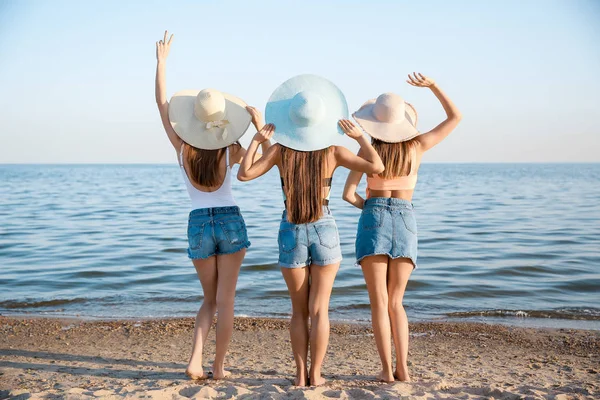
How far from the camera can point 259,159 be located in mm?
3840

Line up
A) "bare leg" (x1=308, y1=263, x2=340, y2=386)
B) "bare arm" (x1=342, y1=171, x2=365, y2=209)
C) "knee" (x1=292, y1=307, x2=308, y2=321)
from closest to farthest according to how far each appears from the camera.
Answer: "bare leg" (x1=308, y1=263, x2=340, y2=386) < "knee" (x1=292, y1=307, x2=308, y2=321) < "bare arm" (x1=342, y1=171, x2=365, y2=209)

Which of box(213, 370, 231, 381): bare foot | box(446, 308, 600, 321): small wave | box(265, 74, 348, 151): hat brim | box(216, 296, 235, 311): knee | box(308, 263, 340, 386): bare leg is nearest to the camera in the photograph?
box(265, 74, 348, 151): hat brim

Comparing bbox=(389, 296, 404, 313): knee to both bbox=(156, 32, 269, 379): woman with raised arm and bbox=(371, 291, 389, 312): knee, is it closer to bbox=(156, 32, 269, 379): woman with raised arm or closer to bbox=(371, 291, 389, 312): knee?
bbox=(371, 291, 389, 312): knee

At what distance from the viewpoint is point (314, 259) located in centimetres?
380

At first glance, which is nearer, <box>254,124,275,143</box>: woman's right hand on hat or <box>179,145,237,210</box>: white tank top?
<box>254,124,275,143</box>: woman's right hand on hat

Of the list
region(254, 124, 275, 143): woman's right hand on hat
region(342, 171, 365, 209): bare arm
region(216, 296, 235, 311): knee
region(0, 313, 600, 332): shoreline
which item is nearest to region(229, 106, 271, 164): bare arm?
region(254, 124, 275, 143): woman's right hand on hat

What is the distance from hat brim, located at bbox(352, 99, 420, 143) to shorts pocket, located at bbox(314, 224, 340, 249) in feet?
2.26

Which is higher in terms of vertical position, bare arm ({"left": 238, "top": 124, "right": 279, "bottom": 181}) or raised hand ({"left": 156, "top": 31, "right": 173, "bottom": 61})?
raised hand ({"left": 156, "top": 31, "right": 173, "bottom": 61})

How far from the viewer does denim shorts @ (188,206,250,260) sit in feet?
13.3

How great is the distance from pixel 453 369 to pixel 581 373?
99cm

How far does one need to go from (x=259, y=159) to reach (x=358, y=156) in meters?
0.65

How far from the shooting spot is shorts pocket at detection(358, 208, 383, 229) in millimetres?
3938

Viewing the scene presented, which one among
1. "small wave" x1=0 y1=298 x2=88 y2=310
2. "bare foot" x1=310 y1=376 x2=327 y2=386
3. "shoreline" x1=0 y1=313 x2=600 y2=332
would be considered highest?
"bare foot" x1=310 y1=376 x2=327 y2=386

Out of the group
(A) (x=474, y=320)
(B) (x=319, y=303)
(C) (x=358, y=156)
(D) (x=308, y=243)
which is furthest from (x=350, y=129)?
(A) (x=474, y=320)
